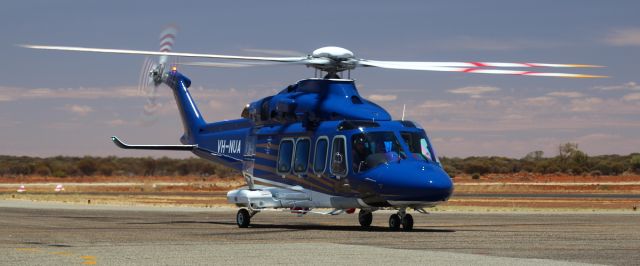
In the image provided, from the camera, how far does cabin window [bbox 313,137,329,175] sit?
27562 mm

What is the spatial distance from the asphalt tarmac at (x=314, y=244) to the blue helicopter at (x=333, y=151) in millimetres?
895

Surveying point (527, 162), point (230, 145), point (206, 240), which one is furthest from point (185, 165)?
point (206, 240)

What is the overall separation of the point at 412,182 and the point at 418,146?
1.64 m

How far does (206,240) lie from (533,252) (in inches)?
287

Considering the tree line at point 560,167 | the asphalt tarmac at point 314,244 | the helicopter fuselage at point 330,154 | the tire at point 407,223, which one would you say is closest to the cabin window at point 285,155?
the helicopter fuselage at point 330,154

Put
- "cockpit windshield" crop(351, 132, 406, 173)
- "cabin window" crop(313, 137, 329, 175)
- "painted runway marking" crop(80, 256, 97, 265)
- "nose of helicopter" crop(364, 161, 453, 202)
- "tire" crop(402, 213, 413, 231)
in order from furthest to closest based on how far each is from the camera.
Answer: "cabin window" crop(313, 137, 329, 175) < "tire" crop(402, 213, 413, 231) < "cockpit windshield" crop(351, 132, 406, 173) < "nose of helicopter" crop(364, 161, 453, 202) < "painted runway marking" crop(80, 256, 97, 265)

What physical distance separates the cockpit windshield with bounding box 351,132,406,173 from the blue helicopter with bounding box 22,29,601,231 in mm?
26

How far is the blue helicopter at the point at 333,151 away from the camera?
1010 inches

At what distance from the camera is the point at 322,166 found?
27656 mm

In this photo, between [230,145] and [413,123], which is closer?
[413,123]

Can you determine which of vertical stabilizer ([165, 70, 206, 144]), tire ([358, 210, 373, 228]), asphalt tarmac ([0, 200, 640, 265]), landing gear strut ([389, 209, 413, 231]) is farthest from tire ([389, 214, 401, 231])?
vertical stabilizer ([165, 70, 206, 144])

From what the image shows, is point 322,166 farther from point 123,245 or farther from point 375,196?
point 123,245

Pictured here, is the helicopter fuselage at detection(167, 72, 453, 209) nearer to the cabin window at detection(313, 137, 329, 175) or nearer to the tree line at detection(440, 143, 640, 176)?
the cabin window at detection(313, 137, 329, 175)

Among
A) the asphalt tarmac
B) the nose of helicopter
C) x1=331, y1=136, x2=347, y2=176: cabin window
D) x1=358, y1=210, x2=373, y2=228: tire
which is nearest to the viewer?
the asphalt tarmac
